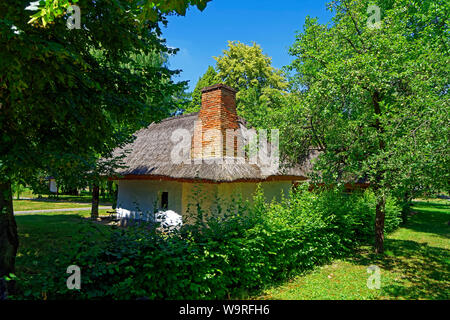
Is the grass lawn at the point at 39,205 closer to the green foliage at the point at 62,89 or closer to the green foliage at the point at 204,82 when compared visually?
the green foliage at the point at 204,82

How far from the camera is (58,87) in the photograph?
519 cm

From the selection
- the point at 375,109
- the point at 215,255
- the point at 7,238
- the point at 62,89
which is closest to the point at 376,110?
the point at 375,109

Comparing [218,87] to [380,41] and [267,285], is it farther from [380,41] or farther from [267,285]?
[267,285]

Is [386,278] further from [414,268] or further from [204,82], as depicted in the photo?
[204,82]

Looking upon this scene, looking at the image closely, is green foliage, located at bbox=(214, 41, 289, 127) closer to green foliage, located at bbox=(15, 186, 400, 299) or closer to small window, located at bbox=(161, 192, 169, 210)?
small window, located at bbox=(161, 192, 169, 210)

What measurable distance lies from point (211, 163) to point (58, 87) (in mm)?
6074

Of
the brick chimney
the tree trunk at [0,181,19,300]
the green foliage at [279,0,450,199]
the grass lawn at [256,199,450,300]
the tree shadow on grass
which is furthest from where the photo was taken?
the brick chimney

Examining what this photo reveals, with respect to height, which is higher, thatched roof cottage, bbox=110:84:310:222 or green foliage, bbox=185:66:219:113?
green foliage, bbox=185:66:219:113

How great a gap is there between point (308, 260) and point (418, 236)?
973cm

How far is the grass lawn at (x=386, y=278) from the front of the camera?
5977 mm

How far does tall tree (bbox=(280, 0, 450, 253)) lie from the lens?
6.50 metres

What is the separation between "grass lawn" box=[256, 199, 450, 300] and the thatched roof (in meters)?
3.76

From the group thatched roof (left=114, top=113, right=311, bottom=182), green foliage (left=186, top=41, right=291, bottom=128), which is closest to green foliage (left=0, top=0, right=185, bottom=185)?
thatched roof (left=114, top=113, right=311, bottom=182)

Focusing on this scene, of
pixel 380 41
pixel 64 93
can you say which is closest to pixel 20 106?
pixel 64 93
